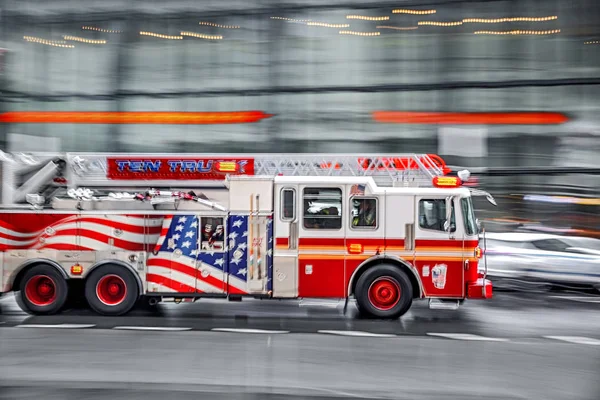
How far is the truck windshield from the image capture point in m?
12.6

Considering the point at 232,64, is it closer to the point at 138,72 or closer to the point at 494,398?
the point at 138,72

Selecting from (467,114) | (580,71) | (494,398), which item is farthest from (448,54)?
(494,398)

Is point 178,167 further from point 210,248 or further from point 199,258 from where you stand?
point 199,258


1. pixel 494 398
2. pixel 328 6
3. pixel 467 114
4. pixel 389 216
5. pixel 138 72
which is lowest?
pixel 494 398

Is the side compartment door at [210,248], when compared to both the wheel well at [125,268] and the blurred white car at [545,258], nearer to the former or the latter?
the wheel well at [125,268]

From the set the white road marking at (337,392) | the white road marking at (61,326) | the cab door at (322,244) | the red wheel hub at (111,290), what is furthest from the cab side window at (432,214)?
the white road marking at (61,326)

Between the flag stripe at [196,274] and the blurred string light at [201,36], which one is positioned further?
the blurred string light at [201,36]

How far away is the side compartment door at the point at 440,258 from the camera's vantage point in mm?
12539

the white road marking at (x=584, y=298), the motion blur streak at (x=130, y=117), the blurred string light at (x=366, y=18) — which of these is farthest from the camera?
the motion blur streak at (x=130, y=117)

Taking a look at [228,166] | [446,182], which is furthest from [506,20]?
[228,166]

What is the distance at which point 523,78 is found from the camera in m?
22.6

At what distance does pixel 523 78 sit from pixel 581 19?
7.95ft

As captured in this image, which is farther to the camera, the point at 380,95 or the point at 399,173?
the point at 380,95

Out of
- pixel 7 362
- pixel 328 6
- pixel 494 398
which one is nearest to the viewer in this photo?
pixel 494 398
